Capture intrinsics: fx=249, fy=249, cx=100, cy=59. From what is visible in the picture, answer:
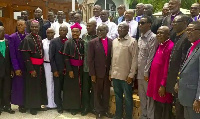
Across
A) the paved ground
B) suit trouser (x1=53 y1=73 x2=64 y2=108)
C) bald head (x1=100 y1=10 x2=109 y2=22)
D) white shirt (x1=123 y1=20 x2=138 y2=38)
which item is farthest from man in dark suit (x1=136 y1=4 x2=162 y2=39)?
the paved ground

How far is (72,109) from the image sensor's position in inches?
237

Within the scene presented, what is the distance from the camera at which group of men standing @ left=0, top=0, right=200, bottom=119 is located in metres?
4.51

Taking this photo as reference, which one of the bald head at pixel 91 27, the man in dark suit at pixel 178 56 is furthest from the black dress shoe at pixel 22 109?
the man in dark suit at pixel 178 56

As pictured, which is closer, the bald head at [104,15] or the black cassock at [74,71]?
the black cassock at [74,71]

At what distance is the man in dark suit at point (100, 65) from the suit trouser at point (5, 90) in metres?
2.05

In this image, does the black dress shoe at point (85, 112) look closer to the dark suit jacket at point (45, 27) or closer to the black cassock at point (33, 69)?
the black cassock at point (33, 69)

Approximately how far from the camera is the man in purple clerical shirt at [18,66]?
19.1ft

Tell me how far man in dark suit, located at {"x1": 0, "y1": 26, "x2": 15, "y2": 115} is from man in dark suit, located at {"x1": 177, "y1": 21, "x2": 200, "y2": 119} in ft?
13.2

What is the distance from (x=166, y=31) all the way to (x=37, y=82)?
3236 mm

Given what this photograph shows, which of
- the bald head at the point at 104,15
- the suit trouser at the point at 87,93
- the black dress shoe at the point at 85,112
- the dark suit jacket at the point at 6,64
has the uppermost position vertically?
the bald head at the point at 104,15

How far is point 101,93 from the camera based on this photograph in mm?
5645

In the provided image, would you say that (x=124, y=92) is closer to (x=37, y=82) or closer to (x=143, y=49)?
(x=143, y=49)

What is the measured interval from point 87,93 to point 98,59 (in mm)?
981

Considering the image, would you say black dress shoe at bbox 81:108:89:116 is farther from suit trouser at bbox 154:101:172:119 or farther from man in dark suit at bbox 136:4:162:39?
man in dark suit at bbox 136:4:162:39
